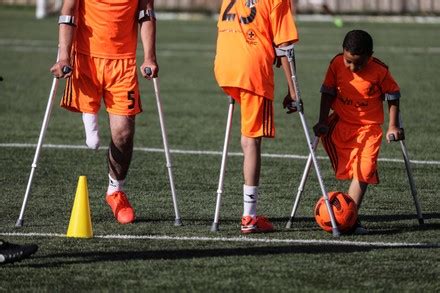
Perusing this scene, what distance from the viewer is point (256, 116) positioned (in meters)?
9.83

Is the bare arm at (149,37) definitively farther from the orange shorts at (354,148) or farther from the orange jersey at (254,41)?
the orange shorts at (354,148)

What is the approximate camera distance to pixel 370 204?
11.4 meters

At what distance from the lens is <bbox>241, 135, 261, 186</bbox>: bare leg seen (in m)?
9.89

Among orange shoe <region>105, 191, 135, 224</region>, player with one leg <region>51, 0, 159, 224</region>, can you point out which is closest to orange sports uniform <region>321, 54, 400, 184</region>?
player with one leg <region>51, 0, 159, 224</region>

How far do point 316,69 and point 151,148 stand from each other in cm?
1151

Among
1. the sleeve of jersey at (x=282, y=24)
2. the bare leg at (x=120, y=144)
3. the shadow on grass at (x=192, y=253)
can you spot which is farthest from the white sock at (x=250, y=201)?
the bare leg at (x=120, y=144)

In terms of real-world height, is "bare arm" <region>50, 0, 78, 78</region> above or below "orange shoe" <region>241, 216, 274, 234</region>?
above

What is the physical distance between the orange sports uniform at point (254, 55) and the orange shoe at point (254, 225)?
0.64m

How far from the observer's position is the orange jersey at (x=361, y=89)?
10.2 metres

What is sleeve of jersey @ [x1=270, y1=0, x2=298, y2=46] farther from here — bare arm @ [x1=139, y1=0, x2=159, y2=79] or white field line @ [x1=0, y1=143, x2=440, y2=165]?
white field line @ [x1=0, y1=143, x2=440, y2=165]

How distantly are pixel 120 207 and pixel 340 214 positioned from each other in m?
1.82

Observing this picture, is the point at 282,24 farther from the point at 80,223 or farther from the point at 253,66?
the point at 80,223

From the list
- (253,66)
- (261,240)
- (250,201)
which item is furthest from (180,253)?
(253,66)

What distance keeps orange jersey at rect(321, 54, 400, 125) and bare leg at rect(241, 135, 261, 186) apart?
2.54 feet
